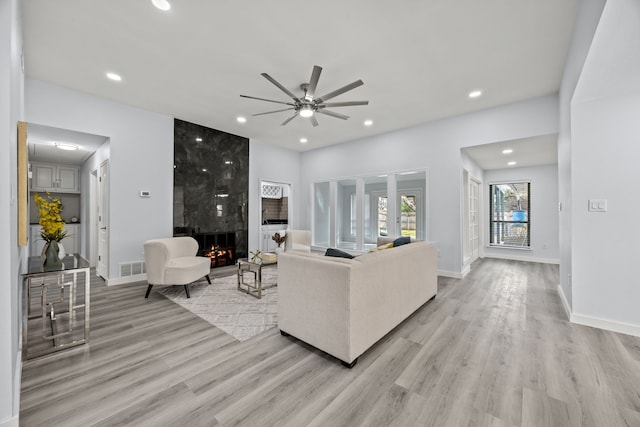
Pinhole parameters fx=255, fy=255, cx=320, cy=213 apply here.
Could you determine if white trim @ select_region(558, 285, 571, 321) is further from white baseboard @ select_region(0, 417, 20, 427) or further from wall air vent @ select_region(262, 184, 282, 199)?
wall air vent @ select_region(262, 184, 282, 199)

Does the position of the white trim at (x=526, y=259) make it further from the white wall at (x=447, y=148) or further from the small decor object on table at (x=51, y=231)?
the small decor object on table at (x=51, y=231)

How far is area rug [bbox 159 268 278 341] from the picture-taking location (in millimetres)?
2652

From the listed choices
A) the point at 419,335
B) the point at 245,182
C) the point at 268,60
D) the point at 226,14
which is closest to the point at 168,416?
the point at 419,335

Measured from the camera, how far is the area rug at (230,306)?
8.70 feet

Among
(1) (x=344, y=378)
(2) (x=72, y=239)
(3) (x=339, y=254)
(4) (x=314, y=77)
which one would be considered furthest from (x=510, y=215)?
(2) (x=72, y=239)

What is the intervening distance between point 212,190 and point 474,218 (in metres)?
6.25

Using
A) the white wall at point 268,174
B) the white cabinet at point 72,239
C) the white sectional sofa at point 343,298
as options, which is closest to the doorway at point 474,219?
the white sectional sofa at point 343,298

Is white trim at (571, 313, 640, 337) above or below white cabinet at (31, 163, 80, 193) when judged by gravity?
below

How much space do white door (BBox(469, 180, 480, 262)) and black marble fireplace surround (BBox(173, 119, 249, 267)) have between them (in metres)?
5.20

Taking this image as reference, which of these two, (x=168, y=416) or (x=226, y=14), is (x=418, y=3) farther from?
(x=168, y=416)

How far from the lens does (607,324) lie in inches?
103

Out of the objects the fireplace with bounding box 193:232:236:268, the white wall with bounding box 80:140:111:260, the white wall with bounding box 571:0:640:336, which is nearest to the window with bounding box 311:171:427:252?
the fireplace with bounding box 193:232:236:268

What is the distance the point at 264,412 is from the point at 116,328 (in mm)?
2049

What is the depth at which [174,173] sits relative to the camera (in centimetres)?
482
